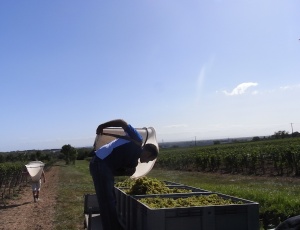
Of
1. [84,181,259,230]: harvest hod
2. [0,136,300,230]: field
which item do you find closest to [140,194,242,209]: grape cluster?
[84,181,259,230]: harvest hod

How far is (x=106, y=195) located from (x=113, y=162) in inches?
16.6

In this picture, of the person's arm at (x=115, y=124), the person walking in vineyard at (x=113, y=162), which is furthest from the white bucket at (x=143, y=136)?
the person's arm at (x=115, y=124)

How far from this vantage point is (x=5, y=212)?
1393 centimetres

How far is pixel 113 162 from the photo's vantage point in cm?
450

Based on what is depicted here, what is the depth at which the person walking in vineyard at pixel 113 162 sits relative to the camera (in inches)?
168

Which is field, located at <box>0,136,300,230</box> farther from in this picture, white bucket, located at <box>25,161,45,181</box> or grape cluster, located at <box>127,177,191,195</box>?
Answer: grape cluster, located at <box>127,177,191,195</box>

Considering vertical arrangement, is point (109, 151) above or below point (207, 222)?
above

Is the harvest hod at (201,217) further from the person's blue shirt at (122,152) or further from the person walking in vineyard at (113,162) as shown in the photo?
the person's blue shirt at (122,152)

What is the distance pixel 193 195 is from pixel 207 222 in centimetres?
104

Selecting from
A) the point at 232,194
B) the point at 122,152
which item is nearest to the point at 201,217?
the point at 122,152

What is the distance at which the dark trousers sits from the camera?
4215 mm

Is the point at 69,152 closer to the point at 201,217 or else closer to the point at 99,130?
the point at 99,130

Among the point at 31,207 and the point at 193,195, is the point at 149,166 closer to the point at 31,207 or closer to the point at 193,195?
the point at 193,195

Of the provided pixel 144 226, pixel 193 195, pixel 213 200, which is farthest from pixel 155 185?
pixel 144 226
